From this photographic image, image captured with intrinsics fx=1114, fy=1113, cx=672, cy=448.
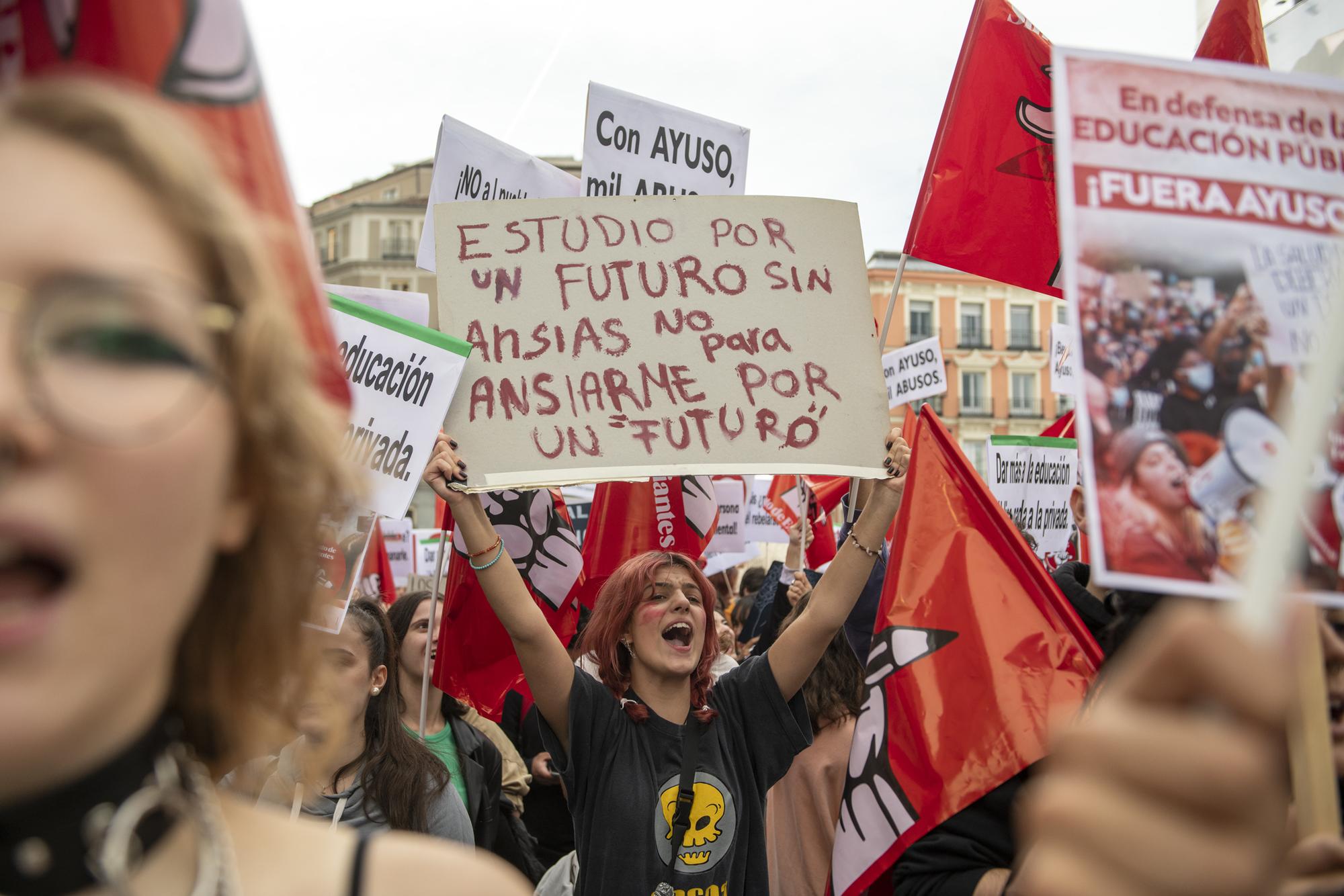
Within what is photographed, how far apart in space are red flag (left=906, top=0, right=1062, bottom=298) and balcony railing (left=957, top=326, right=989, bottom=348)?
202ft

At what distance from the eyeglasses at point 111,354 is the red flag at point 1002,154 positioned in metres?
3.70

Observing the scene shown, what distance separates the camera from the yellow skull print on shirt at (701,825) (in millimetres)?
3352

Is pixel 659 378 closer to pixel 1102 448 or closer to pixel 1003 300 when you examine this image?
pixel 1102 448

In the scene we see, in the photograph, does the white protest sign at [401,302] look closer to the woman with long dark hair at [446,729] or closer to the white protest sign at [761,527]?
the woman with long dark hair at [446,729]

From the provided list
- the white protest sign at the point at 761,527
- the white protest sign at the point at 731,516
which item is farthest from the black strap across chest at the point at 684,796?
the white protest sign at the point at 761,527

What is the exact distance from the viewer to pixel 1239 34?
3479mm

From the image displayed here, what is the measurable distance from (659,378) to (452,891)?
2.59 m

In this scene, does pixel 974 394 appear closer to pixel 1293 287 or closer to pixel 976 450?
pixel 976 450

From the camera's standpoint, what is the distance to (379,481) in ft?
12.3

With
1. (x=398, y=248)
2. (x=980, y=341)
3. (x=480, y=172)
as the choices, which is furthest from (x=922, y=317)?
(x=480, y=172)

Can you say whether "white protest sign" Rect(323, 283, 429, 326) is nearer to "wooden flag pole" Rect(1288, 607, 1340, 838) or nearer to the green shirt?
the green shirt

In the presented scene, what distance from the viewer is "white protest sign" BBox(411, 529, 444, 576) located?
36.8 feet

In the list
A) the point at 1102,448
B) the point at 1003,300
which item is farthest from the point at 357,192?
the point at 1102,448

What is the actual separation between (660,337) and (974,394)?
63180mm
